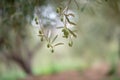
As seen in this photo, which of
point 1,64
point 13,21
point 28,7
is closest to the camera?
point 28,7

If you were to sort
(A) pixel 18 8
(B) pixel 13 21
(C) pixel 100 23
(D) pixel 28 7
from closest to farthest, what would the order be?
(D) pixel 28 7 → (A) pixel 18 8 → (B) pixel 13 21 → (C) pixel 100 23

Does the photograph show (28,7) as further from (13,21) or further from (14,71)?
(14,71)

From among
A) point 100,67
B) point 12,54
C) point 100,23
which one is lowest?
point 100,67

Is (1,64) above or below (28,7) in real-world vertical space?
below

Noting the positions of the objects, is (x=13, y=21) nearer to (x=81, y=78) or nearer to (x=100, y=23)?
(x=100, y=23)

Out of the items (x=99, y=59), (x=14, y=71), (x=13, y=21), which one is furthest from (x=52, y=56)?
(x=13, y=21)

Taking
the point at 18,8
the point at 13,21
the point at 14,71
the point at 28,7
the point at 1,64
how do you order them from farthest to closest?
the point at 14,71
the point at 1,64
the point at 13,21
the point at 18,8
the point at 28,7

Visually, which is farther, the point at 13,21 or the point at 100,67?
the point at 100,67

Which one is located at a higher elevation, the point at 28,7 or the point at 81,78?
the point at 28,7

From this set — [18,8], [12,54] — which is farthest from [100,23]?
[18,8]
